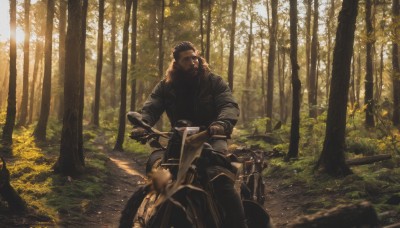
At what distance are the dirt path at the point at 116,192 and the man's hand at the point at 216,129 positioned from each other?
2486 mm

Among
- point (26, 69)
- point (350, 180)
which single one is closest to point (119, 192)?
point (350, 180)

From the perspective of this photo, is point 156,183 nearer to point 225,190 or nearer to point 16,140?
point 225,190

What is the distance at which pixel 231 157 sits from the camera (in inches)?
158

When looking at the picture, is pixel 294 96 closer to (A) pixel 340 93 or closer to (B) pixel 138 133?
(A) pixel 340 93

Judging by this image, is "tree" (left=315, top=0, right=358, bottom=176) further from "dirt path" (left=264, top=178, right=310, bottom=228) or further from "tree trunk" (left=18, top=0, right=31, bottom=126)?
"tree trunk" (left=18, top=0, right=31, bottom=126)

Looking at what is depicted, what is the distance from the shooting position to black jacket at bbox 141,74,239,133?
440cm

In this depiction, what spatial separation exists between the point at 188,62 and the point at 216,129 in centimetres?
124

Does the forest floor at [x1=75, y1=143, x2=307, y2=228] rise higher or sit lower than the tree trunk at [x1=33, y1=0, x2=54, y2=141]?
lower

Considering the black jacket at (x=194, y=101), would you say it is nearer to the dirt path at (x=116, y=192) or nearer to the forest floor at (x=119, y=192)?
the dirt path at (x=116, y=192)

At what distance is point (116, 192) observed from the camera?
10.4m

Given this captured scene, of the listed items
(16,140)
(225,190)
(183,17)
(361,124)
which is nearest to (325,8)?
(183,17)

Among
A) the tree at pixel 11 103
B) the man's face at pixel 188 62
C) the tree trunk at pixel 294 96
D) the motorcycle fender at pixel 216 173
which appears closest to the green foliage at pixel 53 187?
the tree at pixel 11 103

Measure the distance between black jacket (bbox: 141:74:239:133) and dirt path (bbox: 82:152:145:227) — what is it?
166 centimetres

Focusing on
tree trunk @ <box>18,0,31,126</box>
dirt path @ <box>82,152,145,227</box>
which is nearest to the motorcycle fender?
dirt path @ <box>82,152,145,227</box>
